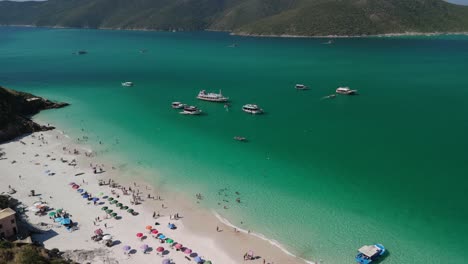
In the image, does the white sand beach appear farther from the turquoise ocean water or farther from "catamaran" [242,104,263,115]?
"catamaran" [242,104,263,115]

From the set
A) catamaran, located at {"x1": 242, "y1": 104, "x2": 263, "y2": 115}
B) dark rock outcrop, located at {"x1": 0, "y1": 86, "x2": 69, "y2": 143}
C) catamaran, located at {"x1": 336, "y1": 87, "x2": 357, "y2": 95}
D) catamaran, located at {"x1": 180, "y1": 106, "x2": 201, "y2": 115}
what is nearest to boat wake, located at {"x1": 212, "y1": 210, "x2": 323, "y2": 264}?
catamaran, located at {"x1": 242, "y1": 104, "x2": 263, "y2": 115}

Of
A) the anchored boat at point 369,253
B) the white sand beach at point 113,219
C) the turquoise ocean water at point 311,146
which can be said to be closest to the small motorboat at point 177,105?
the turquoise ocean water at point 311,146

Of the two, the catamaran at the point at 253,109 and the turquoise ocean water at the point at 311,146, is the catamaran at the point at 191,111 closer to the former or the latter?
the turquoise ocean water at the point at 311,146

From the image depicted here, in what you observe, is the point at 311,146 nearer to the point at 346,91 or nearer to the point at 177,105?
the point at 177,105

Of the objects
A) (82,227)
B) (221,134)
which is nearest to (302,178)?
(221,134)

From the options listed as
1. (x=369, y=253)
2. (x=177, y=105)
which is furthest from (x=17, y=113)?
(x=369, y=253)
